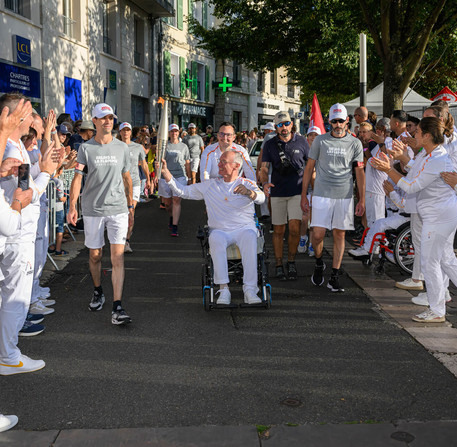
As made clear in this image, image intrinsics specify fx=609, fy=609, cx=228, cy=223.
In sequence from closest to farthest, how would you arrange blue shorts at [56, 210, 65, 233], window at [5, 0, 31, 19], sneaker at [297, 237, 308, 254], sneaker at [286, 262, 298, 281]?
sneaker at [286, 262, 298, 281] → blue shorts at [56, 210, 65, 233] → sneaker at [297, 237, 308, 254] → window at [5, 0, 31, 19]

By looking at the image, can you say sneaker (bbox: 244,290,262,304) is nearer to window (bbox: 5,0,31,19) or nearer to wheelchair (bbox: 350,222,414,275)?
wheelchair (bbox: 350,222,414,275)

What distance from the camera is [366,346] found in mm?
5098

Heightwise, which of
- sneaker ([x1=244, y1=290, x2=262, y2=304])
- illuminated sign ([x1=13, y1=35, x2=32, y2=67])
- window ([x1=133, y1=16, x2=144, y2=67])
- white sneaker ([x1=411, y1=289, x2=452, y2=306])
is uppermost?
window ([x1=133, y1=16, x2=144, y2=67])

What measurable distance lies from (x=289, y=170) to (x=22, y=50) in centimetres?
1234

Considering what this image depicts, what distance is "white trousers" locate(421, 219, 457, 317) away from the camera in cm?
569

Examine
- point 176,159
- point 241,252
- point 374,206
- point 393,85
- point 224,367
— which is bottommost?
point 224,367

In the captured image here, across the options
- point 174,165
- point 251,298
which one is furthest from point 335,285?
point 174,165

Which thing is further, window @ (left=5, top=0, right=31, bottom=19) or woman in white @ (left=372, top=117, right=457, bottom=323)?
window @ (left=5, top=0, right=31, bottom=19)

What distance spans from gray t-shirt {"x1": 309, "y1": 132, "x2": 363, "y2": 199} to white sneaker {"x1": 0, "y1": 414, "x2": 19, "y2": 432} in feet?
14.5

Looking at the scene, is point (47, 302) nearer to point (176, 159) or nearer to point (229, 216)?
point (229, 216)

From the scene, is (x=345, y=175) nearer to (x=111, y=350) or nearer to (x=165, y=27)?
(x=111, y=350)

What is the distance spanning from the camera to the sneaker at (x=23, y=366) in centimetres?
445

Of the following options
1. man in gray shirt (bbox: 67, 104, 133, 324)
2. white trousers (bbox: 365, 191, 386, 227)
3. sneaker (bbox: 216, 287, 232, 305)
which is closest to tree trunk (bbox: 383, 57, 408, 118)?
white trousers (bbox: 365, 191, 386, 227)

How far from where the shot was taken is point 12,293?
438cm
